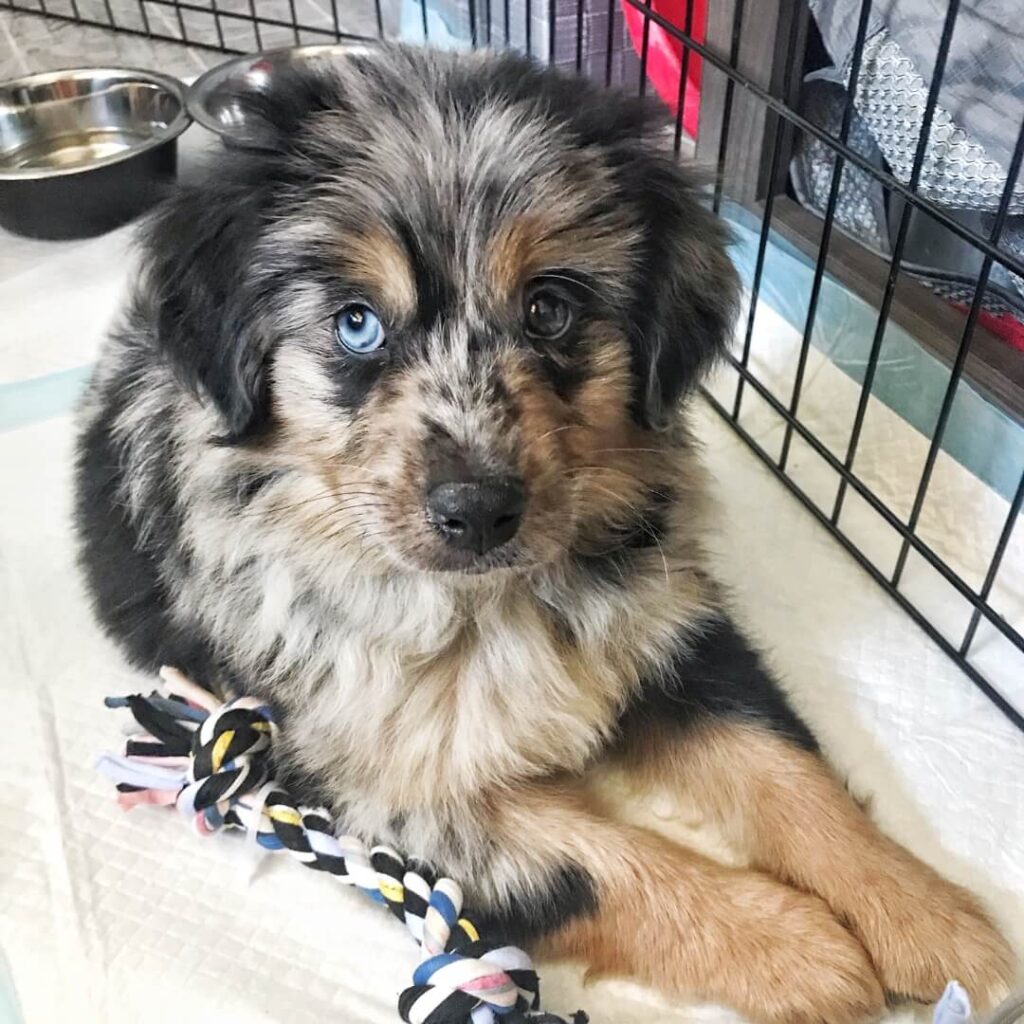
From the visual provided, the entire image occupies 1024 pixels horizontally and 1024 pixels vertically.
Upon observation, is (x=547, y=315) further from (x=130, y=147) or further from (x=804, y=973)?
(x=130, y=147)

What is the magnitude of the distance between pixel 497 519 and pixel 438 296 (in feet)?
0.91

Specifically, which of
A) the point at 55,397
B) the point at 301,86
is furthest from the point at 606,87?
the point at 55,397

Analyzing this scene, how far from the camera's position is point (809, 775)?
1.55m

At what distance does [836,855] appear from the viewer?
4.84 feet

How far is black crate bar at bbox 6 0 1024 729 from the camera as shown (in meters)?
1.68

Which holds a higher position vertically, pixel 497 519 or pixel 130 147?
pixel 497 519

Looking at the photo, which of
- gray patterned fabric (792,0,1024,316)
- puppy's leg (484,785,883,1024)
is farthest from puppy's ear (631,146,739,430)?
gray patterned fabric (792,0,1024,316)

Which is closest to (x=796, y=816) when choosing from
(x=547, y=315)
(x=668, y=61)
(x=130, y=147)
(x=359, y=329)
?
(x=547, y=315)

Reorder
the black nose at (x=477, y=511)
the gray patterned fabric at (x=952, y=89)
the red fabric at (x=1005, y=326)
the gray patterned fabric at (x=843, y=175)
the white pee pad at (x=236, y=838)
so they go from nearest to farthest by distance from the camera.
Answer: the black nose at (x=477, y=511) < the white pee pad at (x=236, y=838) < the gray patterned fabric at (x=952, y=89) < the red fabric at (x=1005, y=326) < the gray patterned fabric at (x=843, y=175)

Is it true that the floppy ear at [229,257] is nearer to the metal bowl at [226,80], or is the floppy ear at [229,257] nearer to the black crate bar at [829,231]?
the black crate bar at [829,231]

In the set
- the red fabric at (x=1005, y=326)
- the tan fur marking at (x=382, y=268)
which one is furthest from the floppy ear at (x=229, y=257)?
the red fabric at (x=1005, y=326)

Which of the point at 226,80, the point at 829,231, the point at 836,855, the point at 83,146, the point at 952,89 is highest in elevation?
the point at 952,89

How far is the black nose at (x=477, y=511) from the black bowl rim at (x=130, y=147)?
1.92m

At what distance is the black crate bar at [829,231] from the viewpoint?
1676mm
